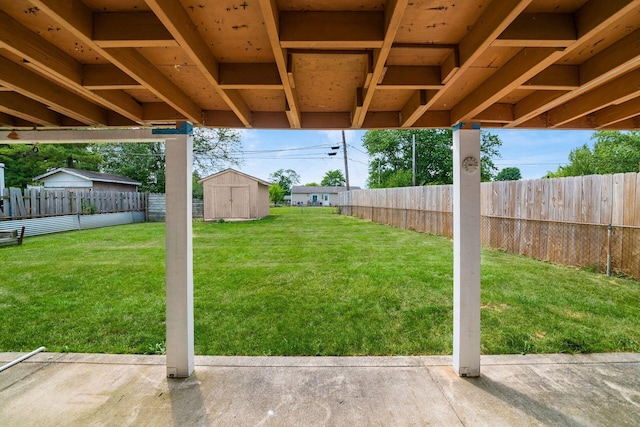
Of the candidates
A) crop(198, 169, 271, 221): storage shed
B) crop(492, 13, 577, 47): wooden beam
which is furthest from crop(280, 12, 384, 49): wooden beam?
crop(198, 169, 271, 221): storage shed

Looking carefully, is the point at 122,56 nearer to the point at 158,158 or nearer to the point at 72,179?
the point at 72,179

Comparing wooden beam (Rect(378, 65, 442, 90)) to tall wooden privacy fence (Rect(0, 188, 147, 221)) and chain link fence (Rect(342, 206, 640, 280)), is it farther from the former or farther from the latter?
tall wooden privacy fence (Rect(0, 188, 147, 221))

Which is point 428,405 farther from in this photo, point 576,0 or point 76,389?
point 76,389

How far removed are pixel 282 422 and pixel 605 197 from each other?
20.2 ft

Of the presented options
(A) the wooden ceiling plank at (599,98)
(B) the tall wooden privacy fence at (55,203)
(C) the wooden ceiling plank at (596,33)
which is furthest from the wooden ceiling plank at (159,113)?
(B) the tall wooden privacy fence at (55,203)

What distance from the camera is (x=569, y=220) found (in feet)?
19.0

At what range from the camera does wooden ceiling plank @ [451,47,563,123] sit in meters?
1.53

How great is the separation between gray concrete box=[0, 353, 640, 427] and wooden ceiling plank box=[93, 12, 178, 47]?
7.09 feet

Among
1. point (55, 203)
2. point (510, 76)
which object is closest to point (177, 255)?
point (510, 76)

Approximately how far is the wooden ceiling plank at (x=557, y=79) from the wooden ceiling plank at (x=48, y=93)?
2890 mm

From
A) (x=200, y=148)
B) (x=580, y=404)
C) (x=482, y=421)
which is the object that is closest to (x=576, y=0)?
(x=482, y=421)

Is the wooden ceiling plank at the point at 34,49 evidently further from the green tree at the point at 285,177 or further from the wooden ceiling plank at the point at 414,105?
the green tree at the point at 285,177

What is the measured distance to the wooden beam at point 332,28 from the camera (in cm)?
139

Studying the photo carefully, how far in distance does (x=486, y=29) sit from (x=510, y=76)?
51 centimetres
